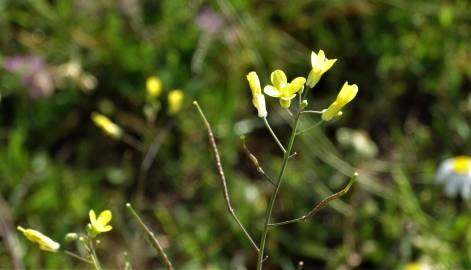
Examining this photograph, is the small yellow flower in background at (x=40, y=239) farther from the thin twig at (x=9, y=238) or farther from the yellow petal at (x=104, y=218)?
the thin twig at (x=9, y=238)

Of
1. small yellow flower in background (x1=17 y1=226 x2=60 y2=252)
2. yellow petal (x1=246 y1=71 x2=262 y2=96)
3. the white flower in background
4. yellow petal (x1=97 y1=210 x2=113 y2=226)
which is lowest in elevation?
the white flower in background

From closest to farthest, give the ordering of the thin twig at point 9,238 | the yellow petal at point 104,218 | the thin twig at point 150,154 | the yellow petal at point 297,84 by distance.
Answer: the yellow petal at point 297,84, the yellow petal at point 104,218, the thin twig at point 9,238, the thin twig at point 150,154

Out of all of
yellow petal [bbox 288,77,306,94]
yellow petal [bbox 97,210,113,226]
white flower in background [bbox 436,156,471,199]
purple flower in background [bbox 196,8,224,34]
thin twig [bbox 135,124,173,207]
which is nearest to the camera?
yellow petal [bbox 288,77,306,94]

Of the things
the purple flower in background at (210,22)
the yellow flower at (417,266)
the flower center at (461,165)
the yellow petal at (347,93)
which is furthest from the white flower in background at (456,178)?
the yellow petal at (347,93)

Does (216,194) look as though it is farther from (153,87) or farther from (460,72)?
(460,72)

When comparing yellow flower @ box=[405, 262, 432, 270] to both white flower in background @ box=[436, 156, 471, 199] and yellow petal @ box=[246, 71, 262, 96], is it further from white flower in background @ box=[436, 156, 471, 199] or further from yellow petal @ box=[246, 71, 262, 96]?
yellow petal @ box=[246, 71, 262, 96]

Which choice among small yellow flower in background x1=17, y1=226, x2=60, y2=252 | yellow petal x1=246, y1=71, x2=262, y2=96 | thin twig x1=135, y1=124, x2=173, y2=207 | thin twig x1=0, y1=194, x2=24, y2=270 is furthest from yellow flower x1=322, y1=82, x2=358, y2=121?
thin twig x1=135, y1=124, x2=173, y2=207

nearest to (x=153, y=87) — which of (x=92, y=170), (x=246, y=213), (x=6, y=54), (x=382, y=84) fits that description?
(x=246, y=213)
